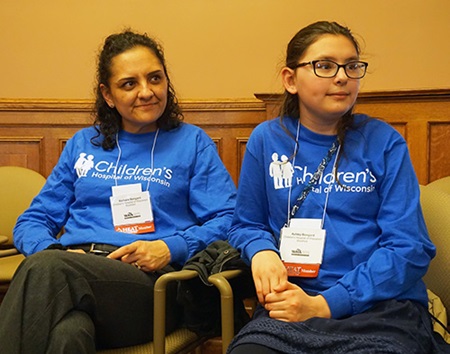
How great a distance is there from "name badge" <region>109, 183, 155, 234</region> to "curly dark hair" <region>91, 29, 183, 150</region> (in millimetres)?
244

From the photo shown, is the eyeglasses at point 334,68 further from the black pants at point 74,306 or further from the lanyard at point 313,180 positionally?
the black pants at point 74,306

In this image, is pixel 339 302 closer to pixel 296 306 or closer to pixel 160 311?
pixel 296 306

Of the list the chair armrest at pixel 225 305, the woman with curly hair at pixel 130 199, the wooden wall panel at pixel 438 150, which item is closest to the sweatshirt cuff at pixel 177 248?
the woman with curly hair at pixel 130 199

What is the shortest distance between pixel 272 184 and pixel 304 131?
0.19 m

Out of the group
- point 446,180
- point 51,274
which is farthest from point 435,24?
point 51,274

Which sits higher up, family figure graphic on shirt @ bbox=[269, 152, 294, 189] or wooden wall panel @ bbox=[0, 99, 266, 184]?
family figure graphic on shirt @ bbox=[269, 152, 294, 189]

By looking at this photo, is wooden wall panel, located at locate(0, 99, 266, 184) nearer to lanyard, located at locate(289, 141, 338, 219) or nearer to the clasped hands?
lanyard, located at locate(289, 141, 338, 219)

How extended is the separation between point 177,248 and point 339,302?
2.14 feet

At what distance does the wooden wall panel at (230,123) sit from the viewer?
2.82 m

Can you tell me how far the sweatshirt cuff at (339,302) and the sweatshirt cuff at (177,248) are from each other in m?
0.60

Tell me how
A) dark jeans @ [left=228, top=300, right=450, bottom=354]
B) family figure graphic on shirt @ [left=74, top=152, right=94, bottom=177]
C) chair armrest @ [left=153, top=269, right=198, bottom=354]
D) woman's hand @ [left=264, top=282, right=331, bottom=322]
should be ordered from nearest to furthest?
dark jeans @ [left=228, top=300, right=450, bottom=354], woman's hand @ [left=264, top=282, right=331, bottom=322], chair armrest @ [left=153, top=269, right=198, bottom=354], family figure graphic on shirt @ [left=74, top=152, right=94, bottom=177]

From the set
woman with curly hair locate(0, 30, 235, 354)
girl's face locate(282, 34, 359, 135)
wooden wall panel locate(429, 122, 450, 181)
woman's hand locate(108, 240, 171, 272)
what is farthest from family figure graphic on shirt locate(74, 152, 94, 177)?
wooden wall panel locate(429, 122, 450, 181)

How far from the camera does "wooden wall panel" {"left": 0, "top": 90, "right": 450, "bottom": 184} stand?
2822 millimetres

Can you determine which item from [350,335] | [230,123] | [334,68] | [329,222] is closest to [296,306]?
[350,335]
